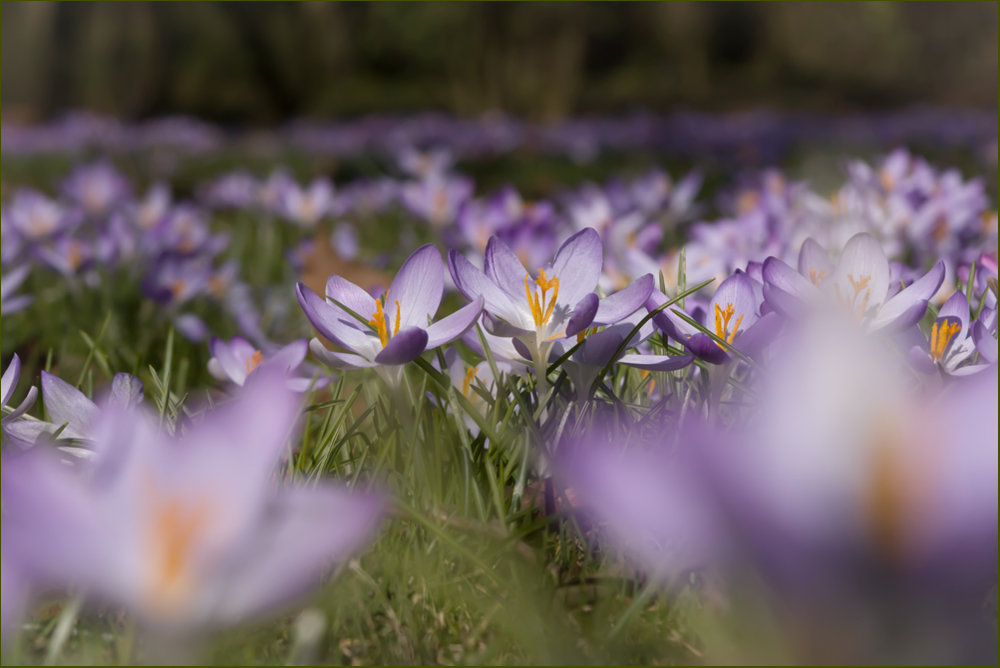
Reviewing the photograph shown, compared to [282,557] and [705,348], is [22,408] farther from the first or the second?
[705,348]

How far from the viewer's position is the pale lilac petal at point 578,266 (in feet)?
3.58

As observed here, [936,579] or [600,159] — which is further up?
[600,159]

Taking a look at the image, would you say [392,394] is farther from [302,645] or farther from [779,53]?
[779,53]

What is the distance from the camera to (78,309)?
2.49 meters

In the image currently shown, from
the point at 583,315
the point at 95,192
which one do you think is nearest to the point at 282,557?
the point at 583,315

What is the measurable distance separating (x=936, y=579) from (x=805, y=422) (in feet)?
0.35

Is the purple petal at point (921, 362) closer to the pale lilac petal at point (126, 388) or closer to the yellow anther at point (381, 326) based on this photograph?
the yellow anther at point (381, 326)

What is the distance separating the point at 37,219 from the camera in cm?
288

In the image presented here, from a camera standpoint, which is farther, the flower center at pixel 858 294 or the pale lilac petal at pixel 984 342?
the flower center at pixel 858 294

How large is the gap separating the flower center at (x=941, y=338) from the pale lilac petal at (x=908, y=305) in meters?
0.03

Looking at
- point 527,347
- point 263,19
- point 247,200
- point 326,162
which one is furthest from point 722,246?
point 263,19

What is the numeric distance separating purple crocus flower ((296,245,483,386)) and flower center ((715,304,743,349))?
1.14ft

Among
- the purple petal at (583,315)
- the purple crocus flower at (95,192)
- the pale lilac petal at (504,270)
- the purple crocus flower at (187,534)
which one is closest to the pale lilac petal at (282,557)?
the purple crocus flower at (187,534)

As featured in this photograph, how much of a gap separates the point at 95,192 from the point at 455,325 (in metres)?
3.25
